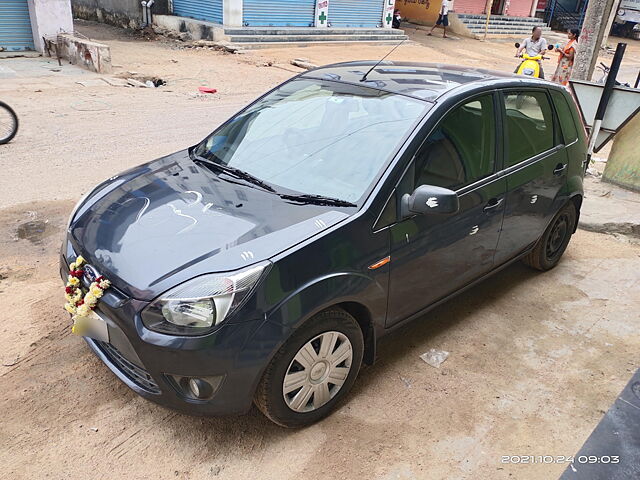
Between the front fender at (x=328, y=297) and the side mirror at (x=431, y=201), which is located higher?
the side mirror at (x=431, y=201)

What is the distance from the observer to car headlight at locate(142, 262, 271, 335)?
7.99 feet

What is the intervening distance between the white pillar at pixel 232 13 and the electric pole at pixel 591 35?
11868mm

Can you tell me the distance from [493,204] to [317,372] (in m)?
1.72

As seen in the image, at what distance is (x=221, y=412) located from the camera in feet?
8.48

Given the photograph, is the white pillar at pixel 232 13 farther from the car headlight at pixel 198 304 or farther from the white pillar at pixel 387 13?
the car headlight at pixel 198 304

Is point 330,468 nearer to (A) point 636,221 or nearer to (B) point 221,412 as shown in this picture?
(B) point 221,412

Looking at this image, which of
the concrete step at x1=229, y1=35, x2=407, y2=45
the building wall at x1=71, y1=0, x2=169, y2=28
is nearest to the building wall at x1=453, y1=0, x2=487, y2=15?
the concrete step at x1=229, y1=35, x2=407, y2=45

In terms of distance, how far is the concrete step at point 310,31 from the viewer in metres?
17.9

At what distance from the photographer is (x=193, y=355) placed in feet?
7.98

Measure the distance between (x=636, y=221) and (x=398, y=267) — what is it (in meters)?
4.14

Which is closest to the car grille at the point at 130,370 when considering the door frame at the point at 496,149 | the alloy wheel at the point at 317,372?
the alloy wheel at the point at 317,372

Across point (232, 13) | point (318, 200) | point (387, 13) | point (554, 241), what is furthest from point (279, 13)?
point (318, 200)

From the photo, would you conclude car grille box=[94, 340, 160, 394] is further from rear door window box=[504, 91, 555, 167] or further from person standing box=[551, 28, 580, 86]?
person standing box=[551, 28, 580, 86]

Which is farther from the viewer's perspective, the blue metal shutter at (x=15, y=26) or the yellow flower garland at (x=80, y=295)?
the blue metal shutter at (x=15, y=26)
